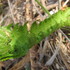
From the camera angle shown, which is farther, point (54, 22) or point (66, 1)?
point (66, 1)

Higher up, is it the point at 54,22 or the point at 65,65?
the point at 54,22

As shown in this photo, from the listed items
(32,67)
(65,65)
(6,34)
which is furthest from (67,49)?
(6,34)

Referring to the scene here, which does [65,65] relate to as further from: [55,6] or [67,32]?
[55,6]

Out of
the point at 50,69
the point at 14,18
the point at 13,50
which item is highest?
→ the point at 14,18

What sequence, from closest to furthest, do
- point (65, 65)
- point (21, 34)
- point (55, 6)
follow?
point (21, 34) → point (65, 65) → point (55, 6)

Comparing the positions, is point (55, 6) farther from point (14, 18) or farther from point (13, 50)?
point (13, 50)

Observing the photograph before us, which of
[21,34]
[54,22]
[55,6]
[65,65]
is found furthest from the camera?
[55,6]
